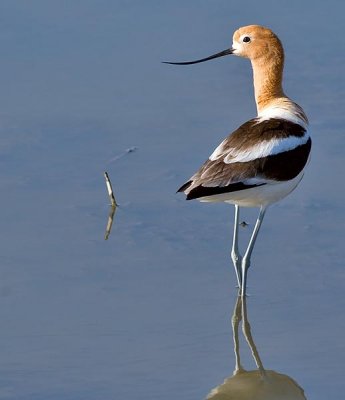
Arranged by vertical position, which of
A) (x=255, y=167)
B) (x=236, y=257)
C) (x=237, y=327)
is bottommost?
(x=237, y=327)

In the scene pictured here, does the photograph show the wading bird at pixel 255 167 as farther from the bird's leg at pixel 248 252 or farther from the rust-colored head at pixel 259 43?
the rust-colored head at pixel 259 43

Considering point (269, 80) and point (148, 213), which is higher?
point (269, 80)

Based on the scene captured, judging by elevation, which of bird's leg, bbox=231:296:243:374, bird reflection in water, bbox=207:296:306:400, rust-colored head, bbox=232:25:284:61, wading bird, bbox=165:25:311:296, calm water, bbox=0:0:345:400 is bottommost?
bird's leg, bbox=231:296:243:374

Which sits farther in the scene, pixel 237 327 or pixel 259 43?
pixel 259 43

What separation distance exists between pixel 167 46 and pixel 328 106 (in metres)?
1.29

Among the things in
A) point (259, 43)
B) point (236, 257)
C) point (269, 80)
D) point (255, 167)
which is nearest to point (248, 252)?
point (236, 257)

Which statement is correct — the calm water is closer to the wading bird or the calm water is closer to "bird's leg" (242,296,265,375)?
"bird's leg" (242,296,265,375)

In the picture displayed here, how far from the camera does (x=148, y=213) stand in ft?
23.6

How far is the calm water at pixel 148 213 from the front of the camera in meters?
5.90

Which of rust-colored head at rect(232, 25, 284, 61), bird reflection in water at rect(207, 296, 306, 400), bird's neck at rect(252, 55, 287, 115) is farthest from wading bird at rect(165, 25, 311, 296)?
bird reflection in water at rect(207, 296, 306, 400)

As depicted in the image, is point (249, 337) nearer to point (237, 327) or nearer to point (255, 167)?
point (237, 327)

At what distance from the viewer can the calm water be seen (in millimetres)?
5898

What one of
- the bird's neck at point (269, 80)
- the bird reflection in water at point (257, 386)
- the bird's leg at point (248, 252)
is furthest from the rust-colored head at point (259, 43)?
the bird reflection in water at point (257, 386)

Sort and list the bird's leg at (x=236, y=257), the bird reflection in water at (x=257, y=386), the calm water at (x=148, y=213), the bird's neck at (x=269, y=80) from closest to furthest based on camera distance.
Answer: the bird reflection in water at (x=257, y=386) → the calm water at (x=148, y=213) → the bird's leg at (x=236, y=257) → the bird's neck at (x=269, y=80)
